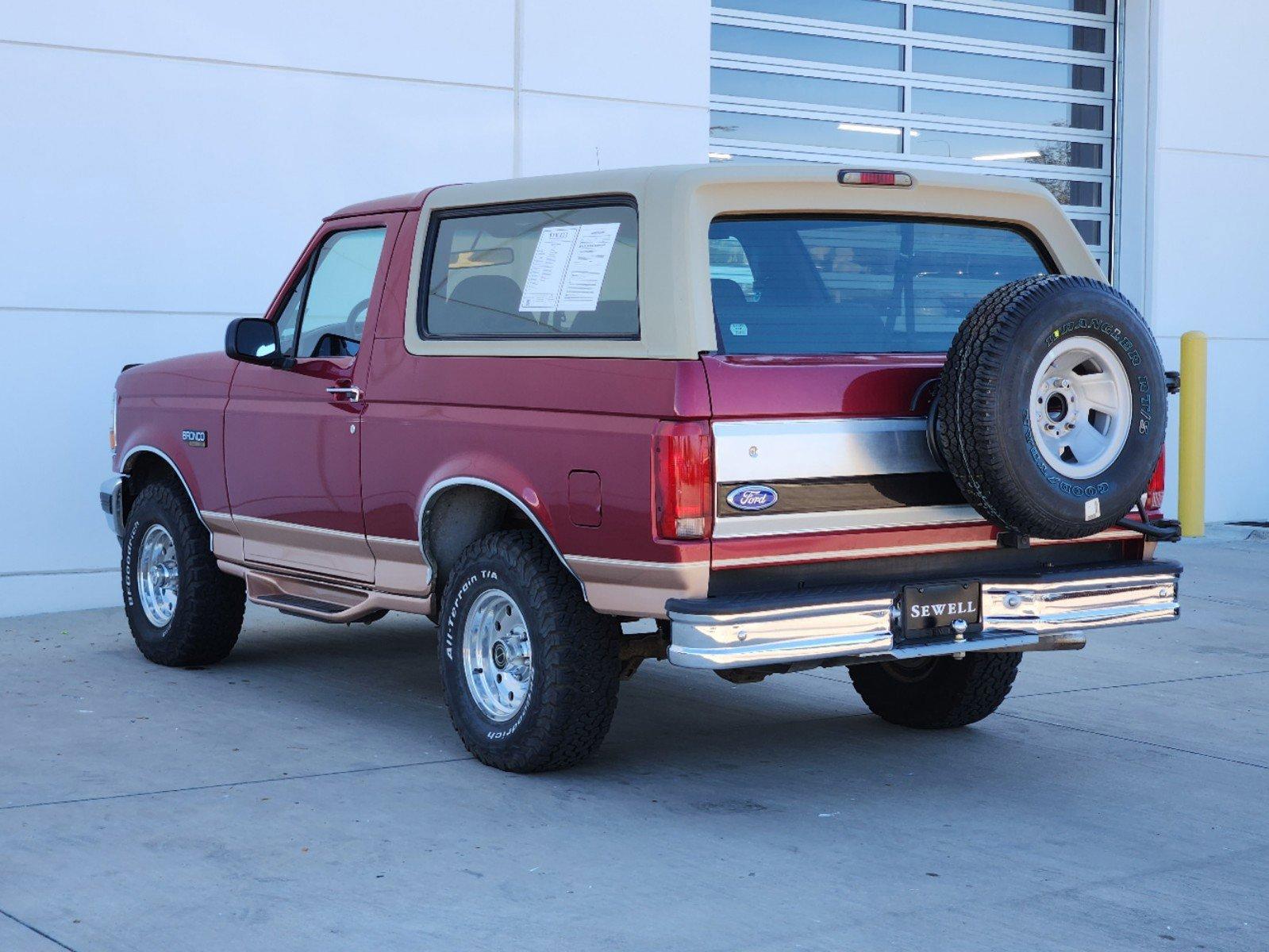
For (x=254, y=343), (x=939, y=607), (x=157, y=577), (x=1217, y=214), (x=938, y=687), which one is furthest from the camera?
(x=1217, y=214)

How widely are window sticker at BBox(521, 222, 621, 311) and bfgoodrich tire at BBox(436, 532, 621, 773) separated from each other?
0.79 metres

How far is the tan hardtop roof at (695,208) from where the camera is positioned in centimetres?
526

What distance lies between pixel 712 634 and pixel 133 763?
7.34 ft

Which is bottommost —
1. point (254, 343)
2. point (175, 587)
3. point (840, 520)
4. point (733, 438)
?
point (175, 587)

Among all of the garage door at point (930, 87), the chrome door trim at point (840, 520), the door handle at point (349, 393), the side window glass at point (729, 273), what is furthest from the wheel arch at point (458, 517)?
the garage door at point (930, 87)

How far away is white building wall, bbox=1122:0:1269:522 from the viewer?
1376 centimetres

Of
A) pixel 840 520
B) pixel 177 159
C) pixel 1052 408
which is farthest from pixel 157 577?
pixel 1052 408

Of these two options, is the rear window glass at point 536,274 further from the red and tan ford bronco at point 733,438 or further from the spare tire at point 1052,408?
the spare tire at point 1052,408

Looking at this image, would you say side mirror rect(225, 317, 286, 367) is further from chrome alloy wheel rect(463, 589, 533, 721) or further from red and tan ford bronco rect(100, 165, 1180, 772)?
chrome alloy wheel rect(463, 589, 533, 721)

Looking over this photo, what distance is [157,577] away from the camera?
7926 mm

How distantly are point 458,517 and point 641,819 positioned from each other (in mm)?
1426

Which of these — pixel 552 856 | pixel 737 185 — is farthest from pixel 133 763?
pixel 737 185

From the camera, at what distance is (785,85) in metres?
12.7

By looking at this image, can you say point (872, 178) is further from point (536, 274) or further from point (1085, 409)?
A: point (536, 274)
